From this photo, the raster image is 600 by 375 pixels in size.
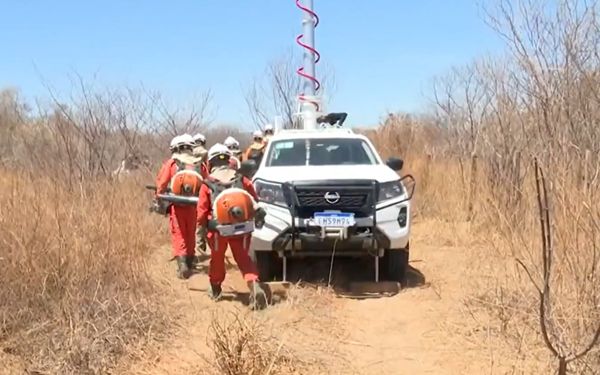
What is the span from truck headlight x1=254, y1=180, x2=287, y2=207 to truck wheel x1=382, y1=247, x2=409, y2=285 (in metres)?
1.23

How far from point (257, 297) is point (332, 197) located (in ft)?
4.20

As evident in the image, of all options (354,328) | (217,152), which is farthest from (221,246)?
(354,328)

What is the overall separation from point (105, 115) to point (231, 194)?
7285 mm

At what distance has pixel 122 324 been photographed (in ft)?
16.2

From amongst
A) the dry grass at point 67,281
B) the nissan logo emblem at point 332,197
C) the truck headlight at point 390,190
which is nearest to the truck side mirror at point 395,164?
the truck headlight at point 390,190

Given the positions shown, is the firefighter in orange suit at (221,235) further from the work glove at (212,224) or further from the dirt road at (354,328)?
the dirt road at (354,328)

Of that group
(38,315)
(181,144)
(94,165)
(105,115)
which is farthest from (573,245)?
(105,115)

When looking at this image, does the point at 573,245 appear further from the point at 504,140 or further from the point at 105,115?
the point at 105,115

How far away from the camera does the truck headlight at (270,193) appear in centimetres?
695

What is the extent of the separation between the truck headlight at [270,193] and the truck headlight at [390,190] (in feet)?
3.07

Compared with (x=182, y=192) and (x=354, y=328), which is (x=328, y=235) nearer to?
(x=354, y=328)

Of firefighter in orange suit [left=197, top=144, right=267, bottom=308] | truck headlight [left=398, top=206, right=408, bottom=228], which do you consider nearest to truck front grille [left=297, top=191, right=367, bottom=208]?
truck headlight [left=398, top=206, right=408, bottom=228]

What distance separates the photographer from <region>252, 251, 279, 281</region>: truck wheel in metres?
7.22

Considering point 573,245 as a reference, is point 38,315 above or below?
below
